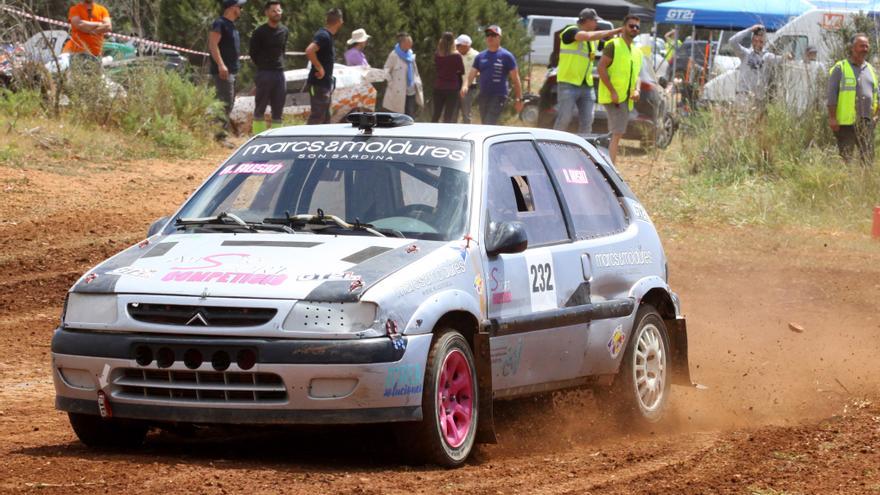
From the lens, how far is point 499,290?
21.4 ft

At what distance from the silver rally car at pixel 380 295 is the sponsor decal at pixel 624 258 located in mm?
17

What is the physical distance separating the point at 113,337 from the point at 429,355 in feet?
4.27

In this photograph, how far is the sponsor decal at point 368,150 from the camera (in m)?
6.88

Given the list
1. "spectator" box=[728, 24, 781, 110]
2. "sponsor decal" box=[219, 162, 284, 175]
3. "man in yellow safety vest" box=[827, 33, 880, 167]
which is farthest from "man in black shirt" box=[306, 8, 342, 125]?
"sponsor decal" box=[219, 162, 284, 175]

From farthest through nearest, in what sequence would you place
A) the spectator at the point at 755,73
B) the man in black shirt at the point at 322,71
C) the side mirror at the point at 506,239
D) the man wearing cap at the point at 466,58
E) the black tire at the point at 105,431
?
the man wearing cap at the point at 466,58 → the man in black shirt at the point at 322,71 → the spectator at the point at 755,73 → the side mirror at the point at 506,239 → the black tire at the point at 105,431

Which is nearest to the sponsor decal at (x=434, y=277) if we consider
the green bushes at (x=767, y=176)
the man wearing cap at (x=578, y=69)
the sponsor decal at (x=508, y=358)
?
the sponsor decal at (x=508, y=358)

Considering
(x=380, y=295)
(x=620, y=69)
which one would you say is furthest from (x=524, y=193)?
(x=620, y=69)

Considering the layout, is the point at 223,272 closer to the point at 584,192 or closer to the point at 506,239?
the point at 506,239

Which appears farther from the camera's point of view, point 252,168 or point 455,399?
point 252,168

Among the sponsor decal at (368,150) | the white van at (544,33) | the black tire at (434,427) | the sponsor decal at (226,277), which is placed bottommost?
the white van at (544,33)

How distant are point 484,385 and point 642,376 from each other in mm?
1650

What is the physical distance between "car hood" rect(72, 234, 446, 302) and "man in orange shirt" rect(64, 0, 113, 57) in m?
11.3

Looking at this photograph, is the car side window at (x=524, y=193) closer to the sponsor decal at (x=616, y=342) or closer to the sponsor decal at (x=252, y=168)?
the sponsor decal at (x=616, y=342)

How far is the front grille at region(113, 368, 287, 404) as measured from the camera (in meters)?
5.71
